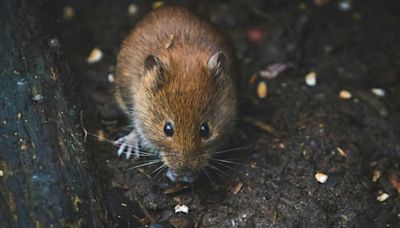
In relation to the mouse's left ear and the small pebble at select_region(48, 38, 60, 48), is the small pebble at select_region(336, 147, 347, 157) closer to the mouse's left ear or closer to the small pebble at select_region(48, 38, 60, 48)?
the mouse's left ear

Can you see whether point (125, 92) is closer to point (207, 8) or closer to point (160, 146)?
point (160, 146)

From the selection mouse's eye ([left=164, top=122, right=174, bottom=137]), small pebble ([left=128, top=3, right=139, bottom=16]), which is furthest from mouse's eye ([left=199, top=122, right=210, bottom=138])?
small pebble ([left=128, top=3, right=139, bottom=16])

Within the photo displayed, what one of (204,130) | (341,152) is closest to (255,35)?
(341,152)

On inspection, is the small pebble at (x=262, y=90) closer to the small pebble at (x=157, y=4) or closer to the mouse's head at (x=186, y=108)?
the mouse's head at (x=186, y=108)

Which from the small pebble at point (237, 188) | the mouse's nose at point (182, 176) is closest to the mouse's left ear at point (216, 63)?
the mouse's nose at point (182, 176)

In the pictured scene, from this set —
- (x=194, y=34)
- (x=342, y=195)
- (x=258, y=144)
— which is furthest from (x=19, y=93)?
(x=342, y=195)
